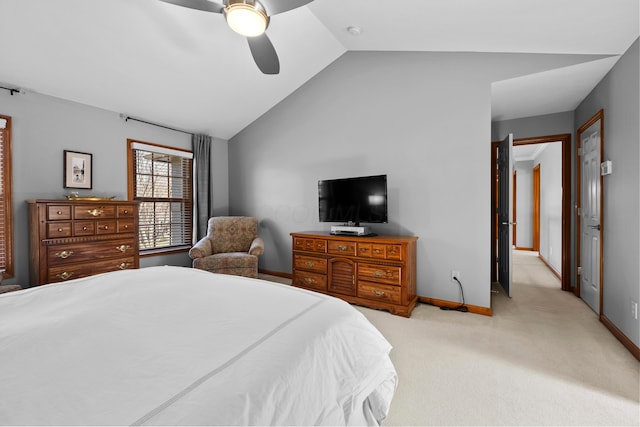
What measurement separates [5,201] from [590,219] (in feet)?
19.7

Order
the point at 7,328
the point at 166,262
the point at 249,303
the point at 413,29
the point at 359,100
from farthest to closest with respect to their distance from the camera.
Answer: the point at 166,262 < the point at 359,100 < the point at 413,29 < the point at 249,303 < the point at 7,328

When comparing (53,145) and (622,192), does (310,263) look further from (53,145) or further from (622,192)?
(53,145)

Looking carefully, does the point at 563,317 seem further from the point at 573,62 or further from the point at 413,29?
the point at 413,29

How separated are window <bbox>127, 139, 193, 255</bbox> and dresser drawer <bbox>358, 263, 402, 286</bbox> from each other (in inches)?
115

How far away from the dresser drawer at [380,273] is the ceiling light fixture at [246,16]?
2.35 meters

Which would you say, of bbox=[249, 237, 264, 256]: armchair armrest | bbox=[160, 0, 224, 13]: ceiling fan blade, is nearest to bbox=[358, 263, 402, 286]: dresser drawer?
bbox=[249, 237, 264, 256]: armchair armrest

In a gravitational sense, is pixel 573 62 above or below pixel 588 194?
above

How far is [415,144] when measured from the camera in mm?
3260

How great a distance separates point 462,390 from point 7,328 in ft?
7.25

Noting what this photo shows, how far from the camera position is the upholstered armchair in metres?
3.67

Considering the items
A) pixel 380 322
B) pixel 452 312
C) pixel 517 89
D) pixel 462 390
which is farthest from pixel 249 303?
pixel 517 89

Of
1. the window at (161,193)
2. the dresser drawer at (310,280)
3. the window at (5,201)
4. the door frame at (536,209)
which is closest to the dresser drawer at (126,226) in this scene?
the window at (161,193)

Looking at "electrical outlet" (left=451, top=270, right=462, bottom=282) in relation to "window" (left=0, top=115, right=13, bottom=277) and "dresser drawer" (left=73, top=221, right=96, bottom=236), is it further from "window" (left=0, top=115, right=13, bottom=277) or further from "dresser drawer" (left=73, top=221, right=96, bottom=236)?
"window" (left=0, top=115, right=13, bottom=277)

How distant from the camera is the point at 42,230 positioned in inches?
102
